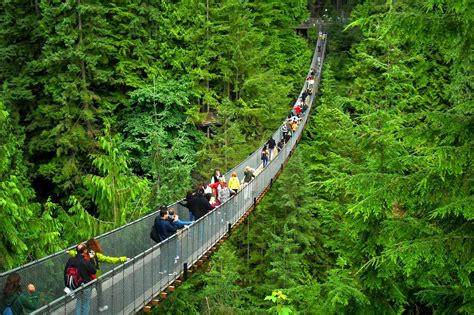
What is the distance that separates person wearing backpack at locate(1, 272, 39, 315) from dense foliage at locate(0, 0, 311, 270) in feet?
28.4

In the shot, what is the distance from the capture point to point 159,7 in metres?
25.5

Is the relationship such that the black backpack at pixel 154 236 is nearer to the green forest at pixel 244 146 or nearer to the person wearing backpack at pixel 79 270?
the green forest at pixel 244 146

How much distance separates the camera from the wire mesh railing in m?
6.28

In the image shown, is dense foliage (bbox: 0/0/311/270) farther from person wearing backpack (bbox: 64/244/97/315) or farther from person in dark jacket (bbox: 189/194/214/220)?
person wearing backpack (bbox: 64/244/97/315)

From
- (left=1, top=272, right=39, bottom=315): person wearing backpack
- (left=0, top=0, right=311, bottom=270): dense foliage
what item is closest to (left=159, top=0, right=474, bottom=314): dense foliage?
(left=1, top=272, right=39, bottom=315): person wearing backpack

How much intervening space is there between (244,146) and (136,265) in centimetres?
1547

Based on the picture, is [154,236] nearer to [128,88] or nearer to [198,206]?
[198,206]

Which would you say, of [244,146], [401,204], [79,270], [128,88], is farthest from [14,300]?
[128,88]

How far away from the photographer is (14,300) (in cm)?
550

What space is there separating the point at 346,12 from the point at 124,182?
41.1m

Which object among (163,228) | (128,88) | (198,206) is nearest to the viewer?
(163,228)

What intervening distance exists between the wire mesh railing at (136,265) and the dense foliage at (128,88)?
12.7ft

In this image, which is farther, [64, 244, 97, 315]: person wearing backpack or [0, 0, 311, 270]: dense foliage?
[0, 0, 311, 270]: dense foliage

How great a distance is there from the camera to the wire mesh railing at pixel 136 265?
6281 millimetres
